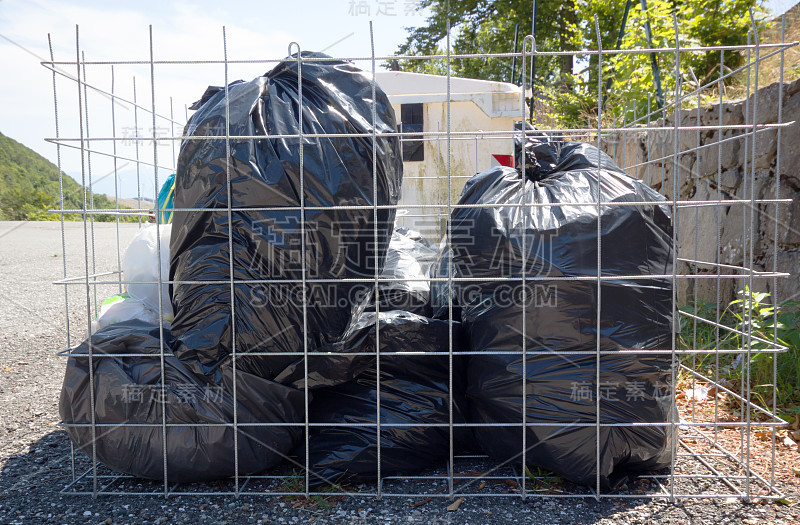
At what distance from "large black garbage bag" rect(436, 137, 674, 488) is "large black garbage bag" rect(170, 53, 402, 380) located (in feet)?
1.61

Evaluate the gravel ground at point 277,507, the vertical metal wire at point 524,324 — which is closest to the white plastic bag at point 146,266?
the gravel ground at point 277,507

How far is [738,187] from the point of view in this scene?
346 centimetres

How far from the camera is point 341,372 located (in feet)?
6.13

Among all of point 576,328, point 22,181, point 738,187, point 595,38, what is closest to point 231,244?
point 576,328

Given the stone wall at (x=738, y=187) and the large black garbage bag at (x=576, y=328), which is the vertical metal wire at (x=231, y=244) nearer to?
the large black garbage bag at (x=576, y=328)

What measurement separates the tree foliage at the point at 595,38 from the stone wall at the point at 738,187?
0.67 meters

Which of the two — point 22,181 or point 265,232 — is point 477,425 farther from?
point 22,181

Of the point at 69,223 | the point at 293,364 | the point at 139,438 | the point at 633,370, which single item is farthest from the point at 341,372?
the point at 69,223

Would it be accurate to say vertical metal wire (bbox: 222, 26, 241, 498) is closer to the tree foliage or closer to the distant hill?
the tree foliage

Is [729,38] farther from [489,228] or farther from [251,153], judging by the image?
[251,153]

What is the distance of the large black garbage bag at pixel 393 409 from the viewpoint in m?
1.89

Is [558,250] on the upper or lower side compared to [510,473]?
upper

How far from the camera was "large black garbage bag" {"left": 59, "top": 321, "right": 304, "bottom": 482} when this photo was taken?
1.80 metres

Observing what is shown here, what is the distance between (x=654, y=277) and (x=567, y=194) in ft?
1.32
